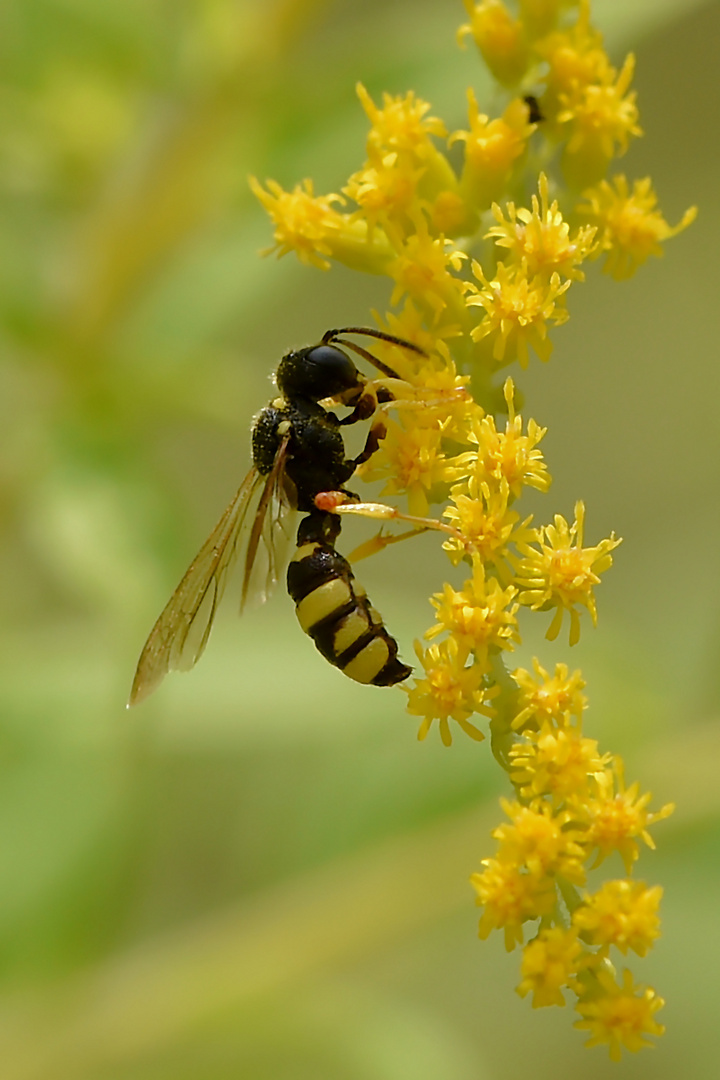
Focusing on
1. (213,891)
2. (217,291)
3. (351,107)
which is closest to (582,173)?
(351,107)

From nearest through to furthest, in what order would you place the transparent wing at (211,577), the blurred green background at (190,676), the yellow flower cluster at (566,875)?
1. the yellow flower cluster at (566,875)
2. the transparent wing at (211,577)
3. the blurred green background at (190,676)

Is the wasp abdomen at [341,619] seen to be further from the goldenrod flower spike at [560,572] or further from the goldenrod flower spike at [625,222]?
the goldenrod flower spike at [625,222]

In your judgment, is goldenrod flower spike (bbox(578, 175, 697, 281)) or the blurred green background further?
the blurred green background

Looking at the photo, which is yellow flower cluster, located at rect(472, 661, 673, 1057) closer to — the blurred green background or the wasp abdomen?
the wasp abdomen

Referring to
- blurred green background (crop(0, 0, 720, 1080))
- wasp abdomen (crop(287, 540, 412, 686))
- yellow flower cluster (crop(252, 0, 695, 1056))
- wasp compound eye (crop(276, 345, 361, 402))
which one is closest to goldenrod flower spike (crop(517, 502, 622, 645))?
yellow flower cluster (crop(252, 0, 695, 1056))

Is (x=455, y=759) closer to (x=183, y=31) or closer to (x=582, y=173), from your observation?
(x=582, y=173)

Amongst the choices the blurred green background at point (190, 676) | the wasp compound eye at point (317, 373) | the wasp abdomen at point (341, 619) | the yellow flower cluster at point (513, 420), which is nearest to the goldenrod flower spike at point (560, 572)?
the yellow flower cluster at point (513, 420)
